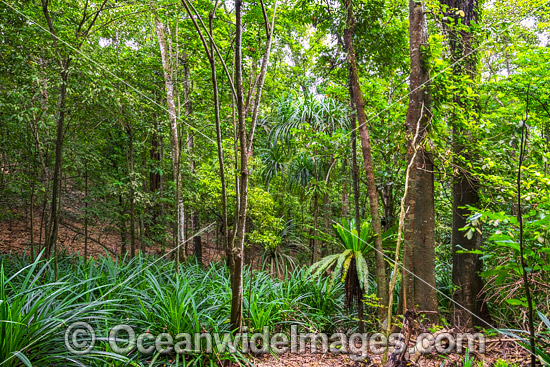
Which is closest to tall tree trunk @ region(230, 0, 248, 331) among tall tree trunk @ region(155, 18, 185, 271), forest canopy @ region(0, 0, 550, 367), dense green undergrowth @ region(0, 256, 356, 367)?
forest canopy @ region(0, 0, 550, 367)

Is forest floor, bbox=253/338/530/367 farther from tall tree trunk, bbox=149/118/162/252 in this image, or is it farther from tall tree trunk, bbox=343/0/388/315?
tall tree trunk, bbox=149/118/162/252

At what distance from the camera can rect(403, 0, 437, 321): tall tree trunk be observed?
238 centimetres

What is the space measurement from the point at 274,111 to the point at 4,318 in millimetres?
6475

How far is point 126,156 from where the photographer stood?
5801 mm

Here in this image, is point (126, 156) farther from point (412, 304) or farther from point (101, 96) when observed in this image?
point (412, 304)

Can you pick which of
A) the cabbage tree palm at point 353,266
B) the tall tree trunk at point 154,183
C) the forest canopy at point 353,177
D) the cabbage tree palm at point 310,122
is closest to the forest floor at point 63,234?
the tall tree trunk at point 154,183

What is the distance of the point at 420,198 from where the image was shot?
2467 millimetres

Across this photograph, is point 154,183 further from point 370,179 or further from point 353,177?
point 370,179

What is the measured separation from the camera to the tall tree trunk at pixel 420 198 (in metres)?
2.38

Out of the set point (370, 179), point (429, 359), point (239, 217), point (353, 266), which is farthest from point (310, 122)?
point (429, 359)

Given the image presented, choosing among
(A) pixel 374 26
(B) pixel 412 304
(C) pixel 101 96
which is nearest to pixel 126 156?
(C) pixel 101 96

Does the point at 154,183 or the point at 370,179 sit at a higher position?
the point at 154,183

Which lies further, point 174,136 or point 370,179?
point 174,136

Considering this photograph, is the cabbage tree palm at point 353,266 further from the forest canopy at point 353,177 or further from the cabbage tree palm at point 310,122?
the cabbage tree palm at point 310,122
